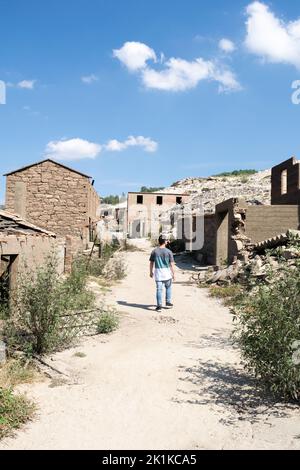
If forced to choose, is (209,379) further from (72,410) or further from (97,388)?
(72,410)

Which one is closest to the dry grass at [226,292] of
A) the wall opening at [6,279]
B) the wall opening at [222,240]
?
the wall opening at [222,240]

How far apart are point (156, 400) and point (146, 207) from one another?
3559 cm

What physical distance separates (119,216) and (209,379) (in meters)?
37.3

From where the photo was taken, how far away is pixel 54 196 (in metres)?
17.0

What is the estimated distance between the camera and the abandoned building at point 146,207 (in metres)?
37.8

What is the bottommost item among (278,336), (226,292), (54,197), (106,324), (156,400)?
(156,400)

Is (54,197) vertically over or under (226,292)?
over

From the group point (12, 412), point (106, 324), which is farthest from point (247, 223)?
point (12, 412)

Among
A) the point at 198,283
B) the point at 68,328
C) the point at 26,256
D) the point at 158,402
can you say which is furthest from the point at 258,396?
the point at 198,283

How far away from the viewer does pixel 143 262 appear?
19531 mm

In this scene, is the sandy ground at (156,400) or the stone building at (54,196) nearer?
the sandy ground at (156,400)

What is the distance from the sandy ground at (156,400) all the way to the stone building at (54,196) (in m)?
10.1

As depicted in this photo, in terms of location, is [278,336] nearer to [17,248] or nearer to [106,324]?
[106,324]

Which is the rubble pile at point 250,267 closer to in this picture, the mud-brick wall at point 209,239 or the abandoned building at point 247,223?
the abandoned building at point 247,223
